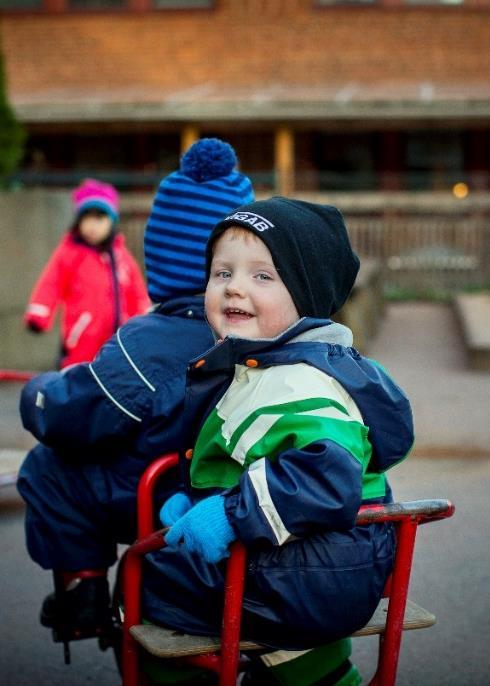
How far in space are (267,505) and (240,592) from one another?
218 mm

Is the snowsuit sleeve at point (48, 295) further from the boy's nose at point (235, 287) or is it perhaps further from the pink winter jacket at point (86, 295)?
the boy's nose at point (235, 287)

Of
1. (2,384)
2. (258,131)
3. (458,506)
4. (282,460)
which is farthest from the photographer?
(258,131)

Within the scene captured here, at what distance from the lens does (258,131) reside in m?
23.4

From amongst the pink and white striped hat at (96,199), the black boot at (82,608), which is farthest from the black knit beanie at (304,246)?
the pink and white striped hat at (96,199)

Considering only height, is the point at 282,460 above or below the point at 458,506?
above

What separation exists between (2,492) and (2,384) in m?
4.22

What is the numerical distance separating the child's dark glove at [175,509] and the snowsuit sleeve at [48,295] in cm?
395

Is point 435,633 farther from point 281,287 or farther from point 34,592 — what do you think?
point 281,287

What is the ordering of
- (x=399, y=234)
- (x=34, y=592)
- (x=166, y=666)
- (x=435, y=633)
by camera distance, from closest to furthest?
(x=166, y=666) → (x=435, y=633) → (x=34, y=592) → (x=399, y=234)

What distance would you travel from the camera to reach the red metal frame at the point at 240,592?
8.19 feet

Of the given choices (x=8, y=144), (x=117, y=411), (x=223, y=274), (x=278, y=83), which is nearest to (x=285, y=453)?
(x=223, y=274)

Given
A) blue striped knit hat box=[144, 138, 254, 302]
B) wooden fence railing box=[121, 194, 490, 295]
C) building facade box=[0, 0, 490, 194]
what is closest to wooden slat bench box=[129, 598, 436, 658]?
blue striped knit hat box=[144, 138, 254, 302]

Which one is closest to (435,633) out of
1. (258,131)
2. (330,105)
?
(330,105)

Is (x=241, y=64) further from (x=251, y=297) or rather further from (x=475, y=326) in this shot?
(x=251, y=297)
